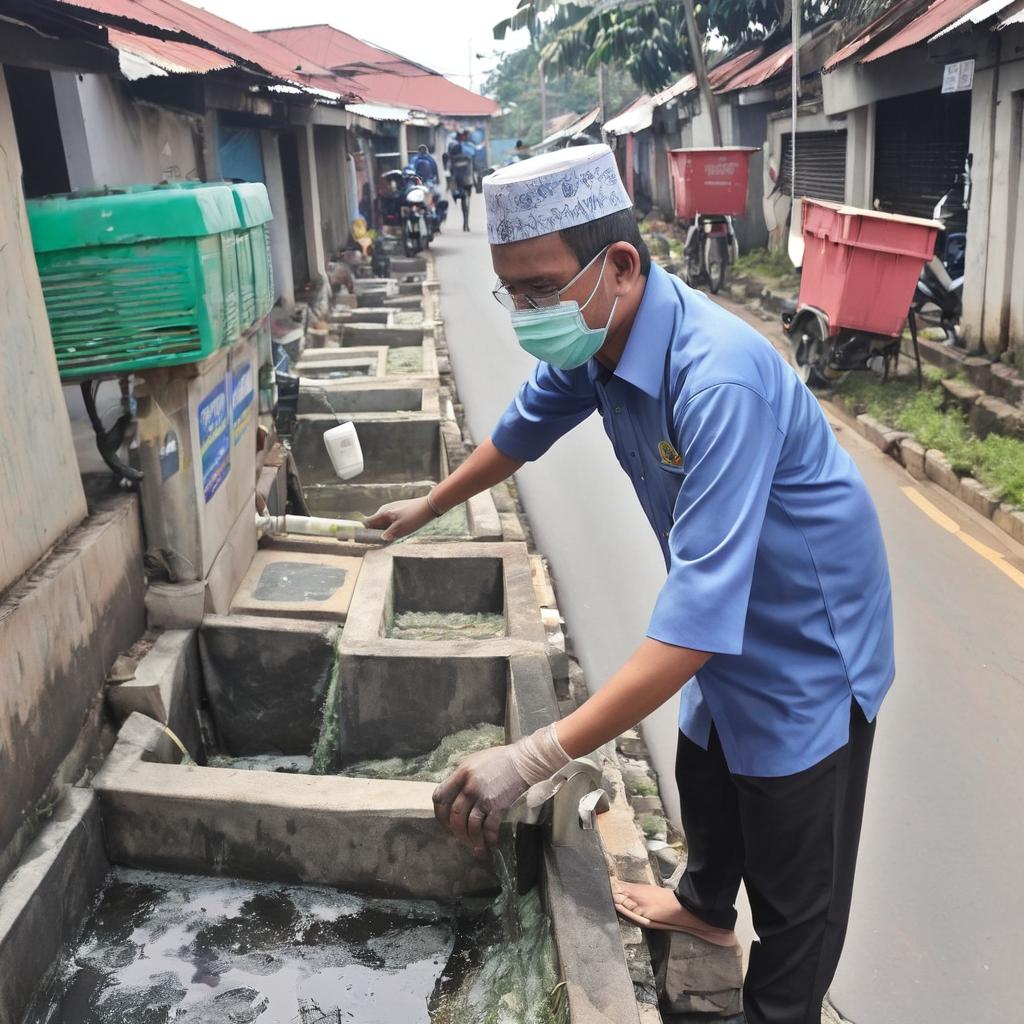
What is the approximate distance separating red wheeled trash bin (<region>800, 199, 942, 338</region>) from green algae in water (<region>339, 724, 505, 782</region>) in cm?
579

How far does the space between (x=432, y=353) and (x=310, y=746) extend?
644 cm

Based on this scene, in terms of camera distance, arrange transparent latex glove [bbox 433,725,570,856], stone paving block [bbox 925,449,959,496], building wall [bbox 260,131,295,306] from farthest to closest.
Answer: building wall [bbox 260,131,295,306] < stone paving block [bbox 925,449,959,496] < transparent latex glove [bbox 433,725,570,856]

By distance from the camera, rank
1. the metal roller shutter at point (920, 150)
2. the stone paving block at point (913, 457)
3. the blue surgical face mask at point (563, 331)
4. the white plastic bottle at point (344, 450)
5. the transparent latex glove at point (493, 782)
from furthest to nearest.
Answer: the metal roller shutter at point (920, 150)
the stone paving block at point (913, 457)
the white plastic bottle at point (344, 450)
the blue surgical face mask at point (563, 331)
the transparent latex glove at point (493, 782)

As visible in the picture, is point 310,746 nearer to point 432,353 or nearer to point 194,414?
point 194,414

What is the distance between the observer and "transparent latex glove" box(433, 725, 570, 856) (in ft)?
6.46

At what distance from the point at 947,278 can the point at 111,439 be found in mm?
7582

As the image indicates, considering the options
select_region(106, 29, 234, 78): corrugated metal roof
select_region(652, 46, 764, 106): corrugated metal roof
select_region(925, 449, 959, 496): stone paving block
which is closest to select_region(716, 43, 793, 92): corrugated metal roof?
select_region(652, 46, 764, 106): corrugated metal roof

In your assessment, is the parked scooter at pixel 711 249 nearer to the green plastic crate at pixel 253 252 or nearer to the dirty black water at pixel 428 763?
the green plastic crate at pixel 253 252

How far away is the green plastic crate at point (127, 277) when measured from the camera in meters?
3.15

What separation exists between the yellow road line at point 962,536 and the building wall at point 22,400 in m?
4.87

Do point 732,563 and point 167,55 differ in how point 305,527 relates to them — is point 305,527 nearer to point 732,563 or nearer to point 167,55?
point 167,55

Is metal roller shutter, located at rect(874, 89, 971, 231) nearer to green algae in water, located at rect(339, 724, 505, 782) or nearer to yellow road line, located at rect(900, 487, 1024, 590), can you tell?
yellow road line, located at rect(900, 487, 1024, 590)

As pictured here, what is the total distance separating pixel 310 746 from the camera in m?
4.24

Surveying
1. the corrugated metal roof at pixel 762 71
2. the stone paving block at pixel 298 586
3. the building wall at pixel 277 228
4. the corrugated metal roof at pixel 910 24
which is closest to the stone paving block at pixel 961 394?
the corrugated metal roof at pixel 910 24
